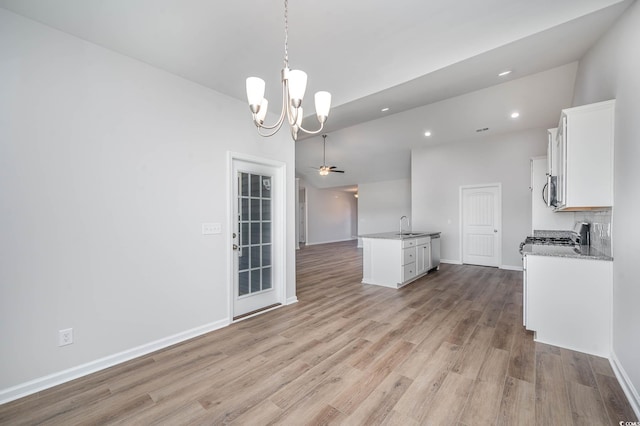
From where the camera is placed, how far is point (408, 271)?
494cm

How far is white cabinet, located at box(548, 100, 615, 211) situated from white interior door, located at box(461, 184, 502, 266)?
4.36 metres

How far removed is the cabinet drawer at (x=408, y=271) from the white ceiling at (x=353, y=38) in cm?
277

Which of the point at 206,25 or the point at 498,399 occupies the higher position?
the point at 206,25

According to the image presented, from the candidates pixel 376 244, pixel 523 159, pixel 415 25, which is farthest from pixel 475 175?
pixel 415 25

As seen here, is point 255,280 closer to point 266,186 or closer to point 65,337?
point 266,186

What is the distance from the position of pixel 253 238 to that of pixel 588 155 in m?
3.67

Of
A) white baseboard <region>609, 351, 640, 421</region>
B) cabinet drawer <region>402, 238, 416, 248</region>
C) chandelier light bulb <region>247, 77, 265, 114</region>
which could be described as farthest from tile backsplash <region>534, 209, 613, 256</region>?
chandelier light bulb <region>247, 77, 265, 114</region>

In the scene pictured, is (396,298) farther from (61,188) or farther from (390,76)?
(61,188)

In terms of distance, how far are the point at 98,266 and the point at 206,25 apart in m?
2.26

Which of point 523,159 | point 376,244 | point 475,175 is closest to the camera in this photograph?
point 376,244

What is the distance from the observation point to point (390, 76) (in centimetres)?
303

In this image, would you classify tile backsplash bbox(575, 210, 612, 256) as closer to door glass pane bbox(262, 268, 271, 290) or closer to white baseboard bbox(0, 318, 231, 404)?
door glass pane bbox(262, 268, 271, 290)

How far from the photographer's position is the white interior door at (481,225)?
6414 millimetres

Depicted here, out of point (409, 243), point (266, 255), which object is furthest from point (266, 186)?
point (409, 243)
